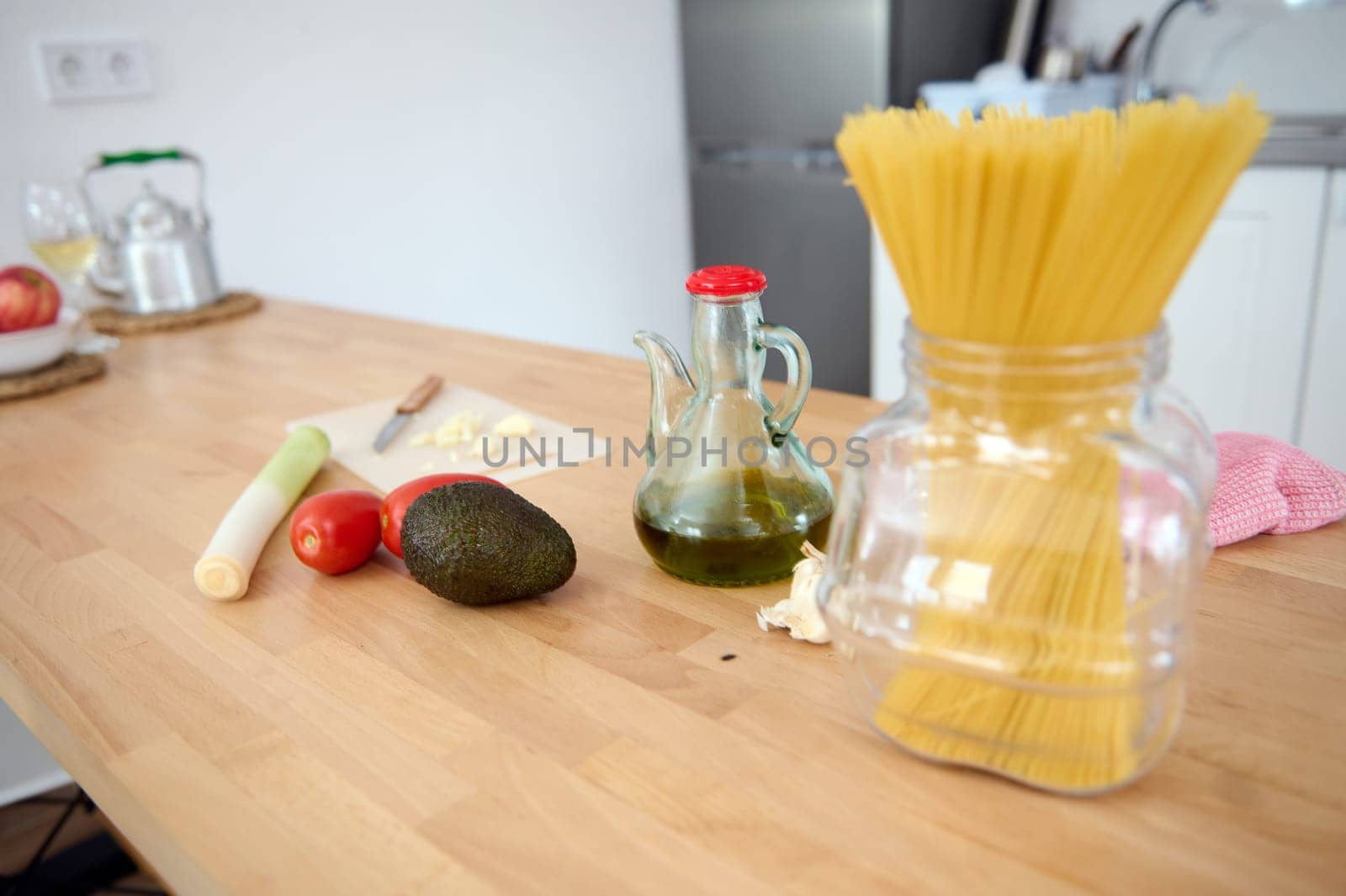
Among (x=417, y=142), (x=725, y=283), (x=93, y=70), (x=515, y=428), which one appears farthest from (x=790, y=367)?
(x=417, y=142)

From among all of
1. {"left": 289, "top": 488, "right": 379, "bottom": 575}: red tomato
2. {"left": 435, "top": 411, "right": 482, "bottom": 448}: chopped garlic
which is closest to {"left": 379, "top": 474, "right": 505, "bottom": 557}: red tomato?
{"left": 289, "top": 488, "right": 379, "bottom": 575}: red tomato

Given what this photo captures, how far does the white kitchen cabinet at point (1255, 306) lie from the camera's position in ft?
6.66

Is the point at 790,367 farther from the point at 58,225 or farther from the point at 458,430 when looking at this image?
the point at 58,225

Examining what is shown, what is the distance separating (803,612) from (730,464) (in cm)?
11

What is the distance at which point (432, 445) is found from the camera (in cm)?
107

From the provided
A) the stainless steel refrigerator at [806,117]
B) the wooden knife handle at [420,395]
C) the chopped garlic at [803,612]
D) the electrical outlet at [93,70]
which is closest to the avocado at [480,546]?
the chopped garlic at [803,612]

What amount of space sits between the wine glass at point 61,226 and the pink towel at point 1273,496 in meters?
1.55

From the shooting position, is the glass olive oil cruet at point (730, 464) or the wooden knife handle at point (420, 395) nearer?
the glass olive oil cruet at point (730, 464)

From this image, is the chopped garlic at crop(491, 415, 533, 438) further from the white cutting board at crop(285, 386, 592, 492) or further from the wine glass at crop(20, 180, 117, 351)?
the wine glass at crop(20, 180, 117, 351)

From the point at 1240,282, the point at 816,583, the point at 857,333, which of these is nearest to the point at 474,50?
the point at 857,333

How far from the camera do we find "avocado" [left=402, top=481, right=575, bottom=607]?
659 millimetres

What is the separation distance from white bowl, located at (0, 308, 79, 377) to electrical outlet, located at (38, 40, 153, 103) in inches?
30.9

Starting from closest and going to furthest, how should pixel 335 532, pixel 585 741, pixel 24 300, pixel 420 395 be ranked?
1. pixel 585 741
2. pixel 335 532
3. pixel 420 395
4. pixel 24 300

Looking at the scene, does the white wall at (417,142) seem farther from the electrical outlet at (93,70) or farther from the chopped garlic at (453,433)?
the chopped garlic at (453,433)
